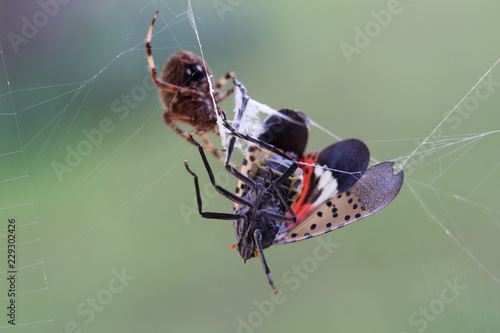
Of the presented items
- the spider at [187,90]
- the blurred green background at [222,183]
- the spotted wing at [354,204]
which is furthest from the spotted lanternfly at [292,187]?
the blurred green background at [222,183]

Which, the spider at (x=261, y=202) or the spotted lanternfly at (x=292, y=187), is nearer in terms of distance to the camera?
the spotted lanternfly at (x=292, y=187)

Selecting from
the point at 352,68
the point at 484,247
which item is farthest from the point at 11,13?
the point at 484,247

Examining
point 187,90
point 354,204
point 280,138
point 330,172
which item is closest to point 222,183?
point 187,90

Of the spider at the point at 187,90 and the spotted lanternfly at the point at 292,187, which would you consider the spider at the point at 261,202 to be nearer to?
the spotted lanternfly at the point at 292,187

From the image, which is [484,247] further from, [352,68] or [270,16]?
[270,16]

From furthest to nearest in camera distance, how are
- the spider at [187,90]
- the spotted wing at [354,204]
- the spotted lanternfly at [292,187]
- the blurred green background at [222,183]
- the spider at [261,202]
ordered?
the blurred green background at [222,183] → the spider at [187,90] → the spider at [261,202] → the spotted lanternfly at [292,187] → the spotted wing at [354,204]

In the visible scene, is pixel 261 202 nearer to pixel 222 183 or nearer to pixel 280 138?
pixel 280 138

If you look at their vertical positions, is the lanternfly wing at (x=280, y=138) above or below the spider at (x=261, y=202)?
above

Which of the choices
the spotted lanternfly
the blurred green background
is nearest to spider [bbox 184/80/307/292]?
the spotted lanternfly
